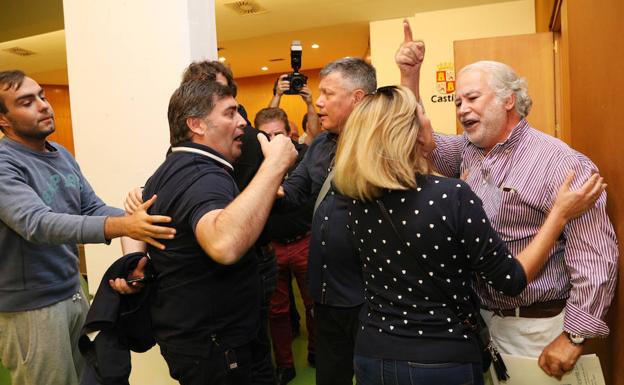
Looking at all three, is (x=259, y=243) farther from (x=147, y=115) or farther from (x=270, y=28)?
(x=270, y=28)

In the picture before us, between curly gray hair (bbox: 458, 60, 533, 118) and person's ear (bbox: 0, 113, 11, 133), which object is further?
person's ear (bbox: 0, 113, 11, 133)

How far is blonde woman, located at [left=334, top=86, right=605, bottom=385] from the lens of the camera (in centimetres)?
119

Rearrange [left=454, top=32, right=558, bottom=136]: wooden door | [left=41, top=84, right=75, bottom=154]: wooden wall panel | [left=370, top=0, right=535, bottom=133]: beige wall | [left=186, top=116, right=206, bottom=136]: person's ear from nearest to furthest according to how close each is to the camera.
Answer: [left=186, top=116, right=206, bottom=136]: person's ear, [left=454, top=32, right=558, bottom=136]: wooden door, [left=370, top=0, right=535, bottom=133]: beige wall, [left=41, top=84, right=75, bottom=154]: wooden wall panel

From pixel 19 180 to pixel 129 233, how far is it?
0.69 meters

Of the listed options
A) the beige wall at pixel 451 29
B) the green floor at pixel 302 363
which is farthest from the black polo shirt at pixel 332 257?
the beige wall at pixel 451 29

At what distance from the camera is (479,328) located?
1.29 meters

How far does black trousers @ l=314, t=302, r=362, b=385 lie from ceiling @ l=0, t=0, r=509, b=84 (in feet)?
15.0

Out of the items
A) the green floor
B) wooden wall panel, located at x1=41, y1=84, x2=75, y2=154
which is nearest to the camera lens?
the green floor

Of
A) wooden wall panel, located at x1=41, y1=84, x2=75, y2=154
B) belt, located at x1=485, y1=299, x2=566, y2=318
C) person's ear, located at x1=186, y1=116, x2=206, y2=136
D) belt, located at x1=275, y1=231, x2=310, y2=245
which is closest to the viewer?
belt, located at x1=485, y1=299, x2=566, y2=318

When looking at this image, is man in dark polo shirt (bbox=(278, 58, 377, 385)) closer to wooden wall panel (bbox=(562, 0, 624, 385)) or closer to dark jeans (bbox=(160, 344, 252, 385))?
dark jeans (bbox=(160, 344, 252, 385))

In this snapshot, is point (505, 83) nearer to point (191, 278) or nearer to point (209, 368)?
point (191, 278)

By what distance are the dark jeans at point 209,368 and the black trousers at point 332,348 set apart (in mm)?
484

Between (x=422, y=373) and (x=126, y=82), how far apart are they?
1.96 m

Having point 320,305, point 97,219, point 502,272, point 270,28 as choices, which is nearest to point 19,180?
point 97,219
